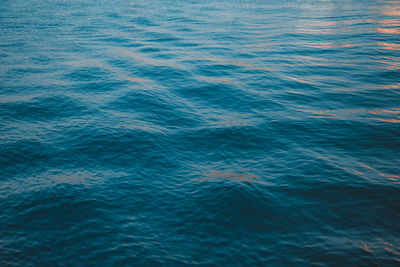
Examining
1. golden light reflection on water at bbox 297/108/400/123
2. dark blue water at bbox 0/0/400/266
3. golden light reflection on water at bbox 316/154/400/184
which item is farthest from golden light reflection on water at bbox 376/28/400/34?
golden light reflection on water at bbox 316/154/400/184

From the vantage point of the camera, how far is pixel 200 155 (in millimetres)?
18141

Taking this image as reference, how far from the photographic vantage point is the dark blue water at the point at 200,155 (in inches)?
482

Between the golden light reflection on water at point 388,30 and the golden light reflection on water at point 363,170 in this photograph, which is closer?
the golden light reflection on water at point 363,170

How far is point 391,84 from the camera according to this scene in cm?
2675

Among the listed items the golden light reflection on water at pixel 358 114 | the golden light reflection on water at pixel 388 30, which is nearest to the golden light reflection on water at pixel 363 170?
the golden light reflection on water at pixel 358 114

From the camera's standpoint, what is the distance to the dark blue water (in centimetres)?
1224

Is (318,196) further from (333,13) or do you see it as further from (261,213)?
(333,13)

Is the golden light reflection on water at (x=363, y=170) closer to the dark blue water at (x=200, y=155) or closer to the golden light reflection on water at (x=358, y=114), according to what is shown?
the dark blue water at (x=200, y=155)

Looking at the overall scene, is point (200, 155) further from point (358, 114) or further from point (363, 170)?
point (358, 114)

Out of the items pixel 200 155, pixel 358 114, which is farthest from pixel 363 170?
pixel 200 155

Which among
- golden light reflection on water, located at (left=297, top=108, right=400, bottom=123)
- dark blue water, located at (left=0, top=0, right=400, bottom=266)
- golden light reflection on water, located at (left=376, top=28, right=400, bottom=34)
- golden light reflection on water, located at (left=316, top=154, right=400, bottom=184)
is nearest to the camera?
dark blue water, located at (left=0, top=0, right=400, bottom=266)

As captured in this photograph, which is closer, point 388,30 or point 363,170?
point 363,170

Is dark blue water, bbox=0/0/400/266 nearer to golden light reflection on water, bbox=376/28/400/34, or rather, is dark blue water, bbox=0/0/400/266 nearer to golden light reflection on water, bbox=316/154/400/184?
golden light reflection on water, bbox=316/154/400/184

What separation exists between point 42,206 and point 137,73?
1987 centimetres
